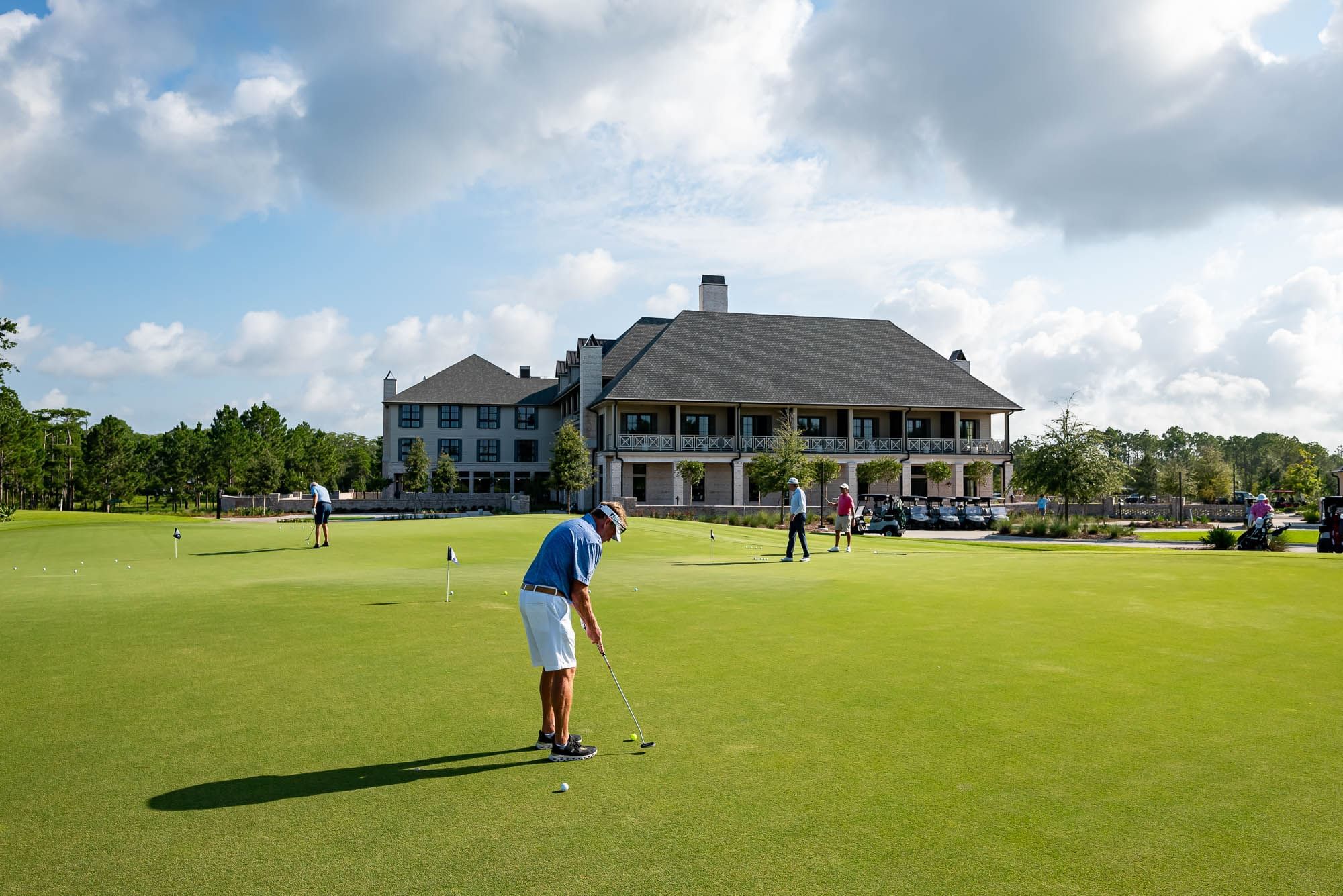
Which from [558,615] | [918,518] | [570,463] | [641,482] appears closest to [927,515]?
[918,518]

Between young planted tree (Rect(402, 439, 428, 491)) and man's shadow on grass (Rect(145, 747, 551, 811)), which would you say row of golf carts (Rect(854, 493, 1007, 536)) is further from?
young planted tree (Rect(402, 439, 428, 491))

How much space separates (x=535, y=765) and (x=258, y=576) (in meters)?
13.1

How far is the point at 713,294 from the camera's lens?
63.9 m

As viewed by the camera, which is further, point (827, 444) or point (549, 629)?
point (827, 444)

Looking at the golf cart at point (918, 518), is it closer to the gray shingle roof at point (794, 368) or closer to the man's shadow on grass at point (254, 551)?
the gray shingle roof at point (794, 368)

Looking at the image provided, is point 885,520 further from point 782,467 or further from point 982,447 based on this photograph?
point 982,447

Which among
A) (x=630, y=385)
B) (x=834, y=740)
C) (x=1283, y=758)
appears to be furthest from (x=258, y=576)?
(x=630, y=385)

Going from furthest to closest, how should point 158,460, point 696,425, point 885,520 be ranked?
point 158,460
point 696,425
point 885,520

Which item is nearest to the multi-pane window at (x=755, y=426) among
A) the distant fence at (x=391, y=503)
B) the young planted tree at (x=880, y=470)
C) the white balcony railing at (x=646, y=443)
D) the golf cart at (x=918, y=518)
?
the white balcony railing at (x=646, y=443)

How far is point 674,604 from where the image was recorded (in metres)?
12.9

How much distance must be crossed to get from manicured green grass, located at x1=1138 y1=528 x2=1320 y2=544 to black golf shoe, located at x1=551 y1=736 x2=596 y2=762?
35.5 metres

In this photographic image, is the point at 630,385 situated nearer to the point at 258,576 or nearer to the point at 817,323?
the point at 817,323

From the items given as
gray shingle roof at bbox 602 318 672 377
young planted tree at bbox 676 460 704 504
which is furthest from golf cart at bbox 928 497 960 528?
gray shingle roof at bbox 602 318 672 377

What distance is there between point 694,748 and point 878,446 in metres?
52.8
